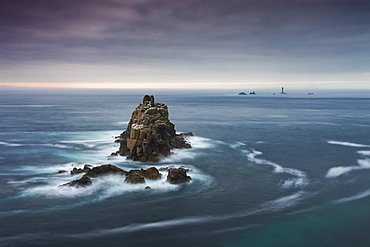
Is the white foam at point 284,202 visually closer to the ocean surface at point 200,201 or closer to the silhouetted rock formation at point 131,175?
the ocean surface at point 200,201

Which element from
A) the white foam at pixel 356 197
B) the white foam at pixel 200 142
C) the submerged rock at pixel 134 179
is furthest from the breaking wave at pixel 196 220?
the white foam at pixel 200 142

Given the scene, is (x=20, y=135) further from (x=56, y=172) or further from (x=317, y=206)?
(x=317, y=206)

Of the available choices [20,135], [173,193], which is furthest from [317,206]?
[20,135]

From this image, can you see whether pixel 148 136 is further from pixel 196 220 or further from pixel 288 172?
pixel 196 220

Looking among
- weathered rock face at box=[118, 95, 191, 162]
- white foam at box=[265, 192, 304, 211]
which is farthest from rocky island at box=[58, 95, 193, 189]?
white foam at box=[265, 192, 304, 211]

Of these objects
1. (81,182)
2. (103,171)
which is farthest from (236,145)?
(81,182)
